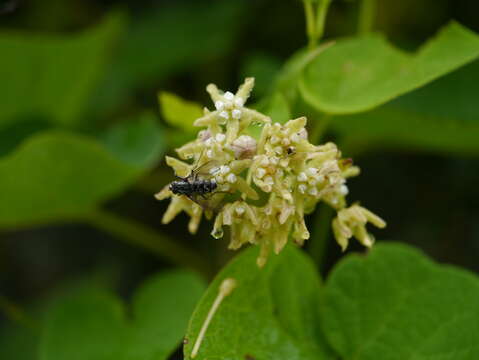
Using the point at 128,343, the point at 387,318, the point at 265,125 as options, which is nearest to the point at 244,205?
the point at 265,125

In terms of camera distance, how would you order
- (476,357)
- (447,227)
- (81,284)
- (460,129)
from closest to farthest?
(476,357)
(460,129)
(447,227)
(81,284)

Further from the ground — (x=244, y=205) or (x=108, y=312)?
(x=244, y=205)

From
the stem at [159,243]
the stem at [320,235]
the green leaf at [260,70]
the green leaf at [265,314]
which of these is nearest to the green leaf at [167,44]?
the green leaf at [260,70]

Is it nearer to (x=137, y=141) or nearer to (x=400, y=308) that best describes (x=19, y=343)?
(x=137, y=141)

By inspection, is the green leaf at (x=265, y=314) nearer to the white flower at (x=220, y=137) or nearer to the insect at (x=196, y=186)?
the insect at (x=196, y=186)

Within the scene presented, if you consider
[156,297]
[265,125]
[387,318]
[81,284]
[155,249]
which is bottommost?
[81,284]

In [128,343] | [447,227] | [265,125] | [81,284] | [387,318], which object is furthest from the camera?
[81,284]

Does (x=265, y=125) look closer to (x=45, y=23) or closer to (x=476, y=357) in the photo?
(x=476, y=357)
